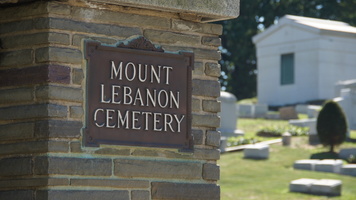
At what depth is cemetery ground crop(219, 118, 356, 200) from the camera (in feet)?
59.0

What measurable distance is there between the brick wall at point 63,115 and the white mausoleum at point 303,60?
30.0 m

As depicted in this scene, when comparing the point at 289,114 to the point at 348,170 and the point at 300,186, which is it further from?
the point at 300,186

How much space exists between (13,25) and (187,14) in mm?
1540

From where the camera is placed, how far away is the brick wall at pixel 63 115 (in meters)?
6.73

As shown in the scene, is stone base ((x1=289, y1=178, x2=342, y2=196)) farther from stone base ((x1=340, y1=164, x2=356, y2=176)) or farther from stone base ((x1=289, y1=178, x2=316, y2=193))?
stone base ((x1=340, y1=164, x2=356, y2=176))

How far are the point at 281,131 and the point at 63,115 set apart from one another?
21952 millimetres

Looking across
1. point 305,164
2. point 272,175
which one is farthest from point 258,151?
point 272,175

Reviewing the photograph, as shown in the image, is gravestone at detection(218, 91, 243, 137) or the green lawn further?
the green lawn

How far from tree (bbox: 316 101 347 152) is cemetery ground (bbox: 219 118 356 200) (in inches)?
17.2

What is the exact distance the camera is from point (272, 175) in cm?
2073

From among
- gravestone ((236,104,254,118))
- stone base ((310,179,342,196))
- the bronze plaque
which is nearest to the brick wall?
the bronze plaque

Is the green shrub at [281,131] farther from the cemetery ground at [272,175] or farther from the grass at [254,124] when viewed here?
the cemetery ground at [272,175]

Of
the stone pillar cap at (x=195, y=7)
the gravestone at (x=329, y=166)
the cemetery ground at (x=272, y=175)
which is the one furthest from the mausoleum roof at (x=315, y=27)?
the stone pillar cap at (x=195, y=7)

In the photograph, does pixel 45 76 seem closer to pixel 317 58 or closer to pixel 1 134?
pixel 1 134
